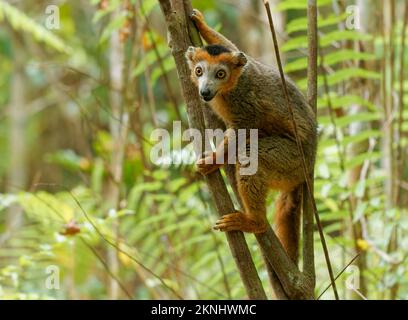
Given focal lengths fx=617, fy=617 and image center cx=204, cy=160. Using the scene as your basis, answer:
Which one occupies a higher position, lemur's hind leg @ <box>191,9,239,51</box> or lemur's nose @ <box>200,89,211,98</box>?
lemur's hind leg @ <box>191,9,239,51</box>

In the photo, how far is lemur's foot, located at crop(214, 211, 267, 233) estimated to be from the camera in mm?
4062

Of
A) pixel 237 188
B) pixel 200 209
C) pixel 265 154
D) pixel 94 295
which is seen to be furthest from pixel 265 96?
pixel 94 295

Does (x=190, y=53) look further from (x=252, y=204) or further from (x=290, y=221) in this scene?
(x=290, y=221)

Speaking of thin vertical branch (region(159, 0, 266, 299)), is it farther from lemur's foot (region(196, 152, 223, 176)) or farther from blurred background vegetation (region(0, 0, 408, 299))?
blurred background vegetation (region(0, 0, 408, 299))

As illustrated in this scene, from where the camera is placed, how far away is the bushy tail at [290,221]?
489 cm

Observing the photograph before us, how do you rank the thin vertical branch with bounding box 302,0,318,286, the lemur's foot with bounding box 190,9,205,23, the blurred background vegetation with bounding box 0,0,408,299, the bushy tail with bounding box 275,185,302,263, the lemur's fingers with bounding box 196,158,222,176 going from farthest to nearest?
the blurred background vegetation with bounding box 0,0,408,299
the bushy tail with bounding box 275,185,302,263
the lemur's foot with bounding box 190,9,205,23
the thin vertical branch with bounding box 302,0,318,286
the lemur's fingers with bounding box 196,158,222,176

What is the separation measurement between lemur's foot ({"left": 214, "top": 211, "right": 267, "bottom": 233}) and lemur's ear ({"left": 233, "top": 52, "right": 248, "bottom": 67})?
1.31m

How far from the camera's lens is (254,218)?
4.43m

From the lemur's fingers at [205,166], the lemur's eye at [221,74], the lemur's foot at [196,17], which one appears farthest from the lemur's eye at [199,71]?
the lemur's fingers at [205,166]

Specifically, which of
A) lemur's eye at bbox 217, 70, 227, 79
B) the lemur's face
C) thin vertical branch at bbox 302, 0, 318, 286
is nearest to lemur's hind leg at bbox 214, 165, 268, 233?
thin vertical branch at bbox 302, 0, 318, 286

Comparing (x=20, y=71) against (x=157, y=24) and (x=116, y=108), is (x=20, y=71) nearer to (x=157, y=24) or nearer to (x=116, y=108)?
(x=157, y=24)

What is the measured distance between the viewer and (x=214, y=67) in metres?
4.86

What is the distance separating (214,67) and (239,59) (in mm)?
223
